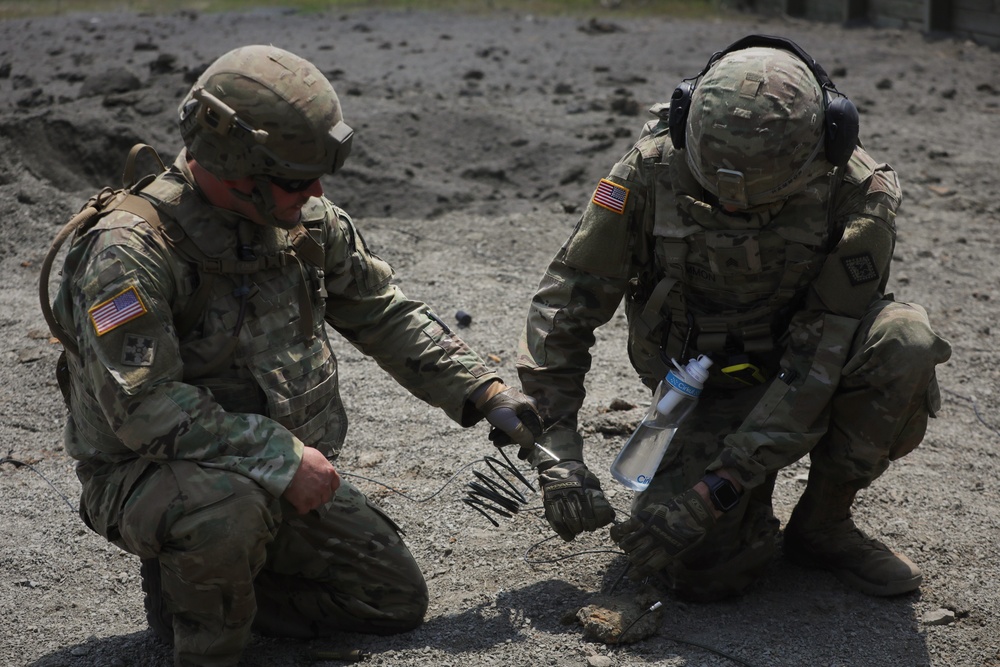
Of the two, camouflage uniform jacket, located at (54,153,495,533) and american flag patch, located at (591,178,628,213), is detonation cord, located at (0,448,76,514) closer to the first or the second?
camouflage uniform jacket, located at (54,153,495,533)

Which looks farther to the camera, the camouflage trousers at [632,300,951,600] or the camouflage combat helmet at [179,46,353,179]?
the camouflage trousers at [632,300,951,600]

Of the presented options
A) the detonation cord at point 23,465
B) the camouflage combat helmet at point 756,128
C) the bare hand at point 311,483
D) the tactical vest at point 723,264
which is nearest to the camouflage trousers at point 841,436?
the tactical vest at point 723,264

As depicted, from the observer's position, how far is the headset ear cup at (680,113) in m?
3.56

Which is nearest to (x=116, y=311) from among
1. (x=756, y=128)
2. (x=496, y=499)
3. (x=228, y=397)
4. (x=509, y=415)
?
(x=228, y=397)

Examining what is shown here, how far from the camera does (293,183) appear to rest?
10.6 ft

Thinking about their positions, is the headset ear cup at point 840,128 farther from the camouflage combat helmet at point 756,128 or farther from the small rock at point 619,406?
the small rock at point 619,406

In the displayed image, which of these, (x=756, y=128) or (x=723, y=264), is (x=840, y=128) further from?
(x=723, y=264)

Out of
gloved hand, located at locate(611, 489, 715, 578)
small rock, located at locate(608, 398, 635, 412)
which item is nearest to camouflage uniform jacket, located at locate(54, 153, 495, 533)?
gloved hand, located at locate(611, 489, 715, 578)

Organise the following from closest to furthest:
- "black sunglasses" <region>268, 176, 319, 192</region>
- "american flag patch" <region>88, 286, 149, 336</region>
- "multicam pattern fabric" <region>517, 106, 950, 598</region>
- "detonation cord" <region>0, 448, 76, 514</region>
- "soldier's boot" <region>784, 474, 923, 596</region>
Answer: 1. "american flag patch" <region>88, 286, 149, 336</region>
2. "black sunglasses" <region>268, 176, 319, 192</region>
3. "multicam pattern fabric" <region>517, 106, 950, 598</region>
4. "soldier's boot" <region>784, 474, 923, 596</region>
5. "detonation cord" <region>0, 448, 76, 514</region>

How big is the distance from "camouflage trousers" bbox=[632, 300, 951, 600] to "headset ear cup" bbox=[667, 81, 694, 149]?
34.1 inches

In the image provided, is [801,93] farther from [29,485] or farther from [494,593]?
[29,485]

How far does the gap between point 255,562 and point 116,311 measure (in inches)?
32.8

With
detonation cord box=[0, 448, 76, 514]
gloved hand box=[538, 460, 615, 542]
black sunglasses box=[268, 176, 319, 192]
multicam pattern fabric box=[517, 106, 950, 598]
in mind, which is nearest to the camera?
black sunglasses box=[268, 176, 319, 192]

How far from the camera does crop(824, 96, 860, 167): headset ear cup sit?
3428 millimetres
